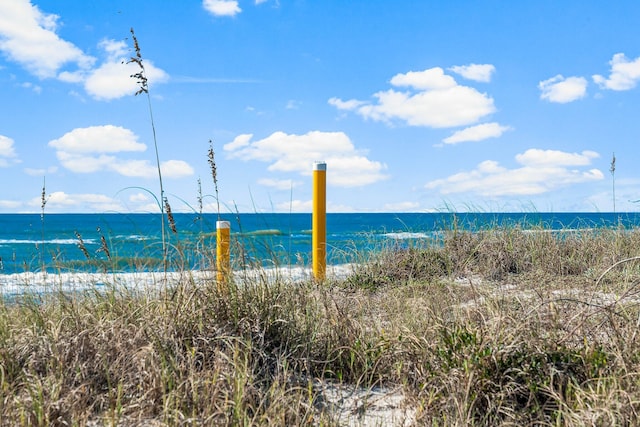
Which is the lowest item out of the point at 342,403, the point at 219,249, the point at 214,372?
the point at 342,403

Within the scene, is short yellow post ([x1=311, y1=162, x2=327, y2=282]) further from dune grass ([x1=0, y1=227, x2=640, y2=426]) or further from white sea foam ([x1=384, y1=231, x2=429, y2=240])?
dune grass ([x1=0, y1=227, x2=640, y2=426])

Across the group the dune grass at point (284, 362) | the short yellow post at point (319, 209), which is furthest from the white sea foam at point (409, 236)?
the dune grass at point (284, 362)

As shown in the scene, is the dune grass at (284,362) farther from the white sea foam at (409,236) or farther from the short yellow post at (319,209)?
the white sea foam at (409,236)

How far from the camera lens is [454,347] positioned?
10.5 ft

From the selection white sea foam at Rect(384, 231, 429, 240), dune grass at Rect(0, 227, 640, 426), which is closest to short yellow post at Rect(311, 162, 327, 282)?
white sea foam at Rect(384, 231, 429, 240)

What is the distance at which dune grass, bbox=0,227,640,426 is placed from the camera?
2.84 m

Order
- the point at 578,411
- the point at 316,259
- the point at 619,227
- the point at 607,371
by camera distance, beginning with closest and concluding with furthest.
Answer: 1. the point at 578,411
2. the point at 607,371
3. the point at 316,259
4. the point at 619,227

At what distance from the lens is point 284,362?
10.8ft

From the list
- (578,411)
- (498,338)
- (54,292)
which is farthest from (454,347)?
(54,292)

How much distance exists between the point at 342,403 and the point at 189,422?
0.89 m

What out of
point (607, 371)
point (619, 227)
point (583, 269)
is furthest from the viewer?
point (619, 227)

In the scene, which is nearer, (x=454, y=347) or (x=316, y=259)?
(x=454, y=347)

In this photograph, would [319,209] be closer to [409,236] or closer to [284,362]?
[409,236]

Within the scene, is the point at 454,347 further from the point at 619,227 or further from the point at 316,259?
the point at 619,227
